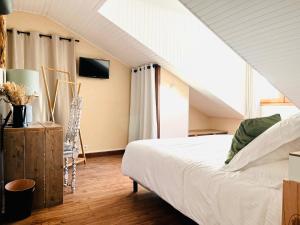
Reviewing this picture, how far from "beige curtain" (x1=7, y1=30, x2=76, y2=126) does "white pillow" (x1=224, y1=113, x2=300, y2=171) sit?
3.22 metres

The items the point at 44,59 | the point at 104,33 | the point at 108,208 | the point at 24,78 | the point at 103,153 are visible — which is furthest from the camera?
the point at 103,153

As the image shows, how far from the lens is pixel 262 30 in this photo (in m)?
2.27

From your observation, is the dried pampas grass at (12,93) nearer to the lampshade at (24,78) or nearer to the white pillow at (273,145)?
the lampshade at (24,78)

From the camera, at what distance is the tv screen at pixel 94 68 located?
4086 mm

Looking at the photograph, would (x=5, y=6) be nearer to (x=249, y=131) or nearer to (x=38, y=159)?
(x=38, y=159)

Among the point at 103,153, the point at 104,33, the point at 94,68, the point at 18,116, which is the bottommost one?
the point at 103,153

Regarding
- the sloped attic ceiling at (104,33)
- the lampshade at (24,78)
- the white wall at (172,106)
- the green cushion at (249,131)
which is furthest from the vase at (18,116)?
the white wall at (172,106)

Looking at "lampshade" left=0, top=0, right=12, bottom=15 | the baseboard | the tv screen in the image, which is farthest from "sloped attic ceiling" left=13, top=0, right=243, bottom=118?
the baseboard

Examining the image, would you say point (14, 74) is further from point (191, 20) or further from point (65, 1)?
point (191, 20)

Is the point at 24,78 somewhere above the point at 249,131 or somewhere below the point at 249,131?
above

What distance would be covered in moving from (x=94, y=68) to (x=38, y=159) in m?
2.37

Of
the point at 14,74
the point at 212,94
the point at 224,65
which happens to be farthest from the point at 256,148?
the point at 224,65

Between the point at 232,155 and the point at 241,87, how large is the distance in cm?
311

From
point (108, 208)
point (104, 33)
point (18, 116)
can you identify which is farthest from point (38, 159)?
point (104, 33)
